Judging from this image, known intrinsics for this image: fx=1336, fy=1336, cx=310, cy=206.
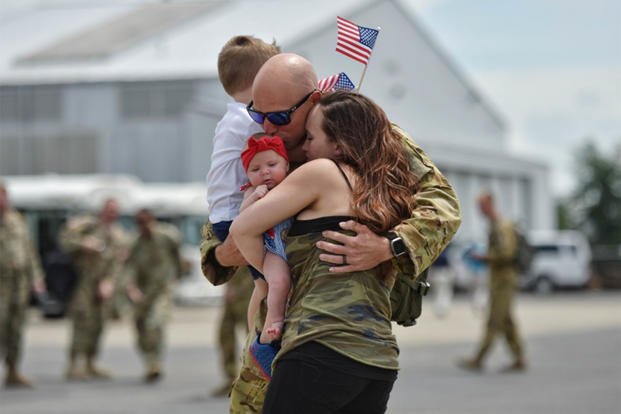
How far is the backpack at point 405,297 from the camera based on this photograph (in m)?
4.29

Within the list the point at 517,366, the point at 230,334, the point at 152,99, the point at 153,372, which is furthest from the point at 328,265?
the point at 152,99

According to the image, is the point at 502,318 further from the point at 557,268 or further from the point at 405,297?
the point at 557,268

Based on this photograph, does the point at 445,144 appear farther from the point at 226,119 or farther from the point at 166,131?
the point at 226,119

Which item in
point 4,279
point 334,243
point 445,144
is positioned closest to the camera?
point 334,243

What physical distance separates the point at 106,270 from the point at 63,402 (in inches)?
129

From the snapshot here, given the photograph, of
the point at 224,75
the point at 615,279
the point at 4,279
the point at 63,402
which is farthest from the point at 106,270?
the point at 615,279

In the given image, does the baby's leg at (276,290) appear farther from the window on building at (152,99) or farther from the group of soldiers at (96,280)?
the window on building at (152,99)

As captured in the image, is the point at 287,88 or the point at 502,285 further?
the point at 502,285

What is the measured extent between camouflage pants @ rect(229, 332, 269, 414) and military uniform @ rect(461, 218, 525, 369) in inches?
406

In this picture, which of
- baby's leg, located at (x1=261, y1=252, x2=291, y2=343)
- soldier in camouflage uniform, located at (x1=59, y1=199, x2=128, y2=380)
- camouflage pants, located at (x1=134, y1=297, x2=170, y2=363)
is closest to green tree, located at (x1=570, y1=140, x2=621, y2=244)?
soldier in camouflage uniform, located at (x1=59, y1=199, x2=128, y2=380)

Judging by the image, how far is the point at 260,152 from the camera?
4043 millimetres

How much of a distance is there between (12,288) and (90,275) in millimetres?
1306

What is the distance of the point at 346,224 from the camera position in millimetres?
3898

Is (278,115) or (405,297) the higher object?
(278,115)
